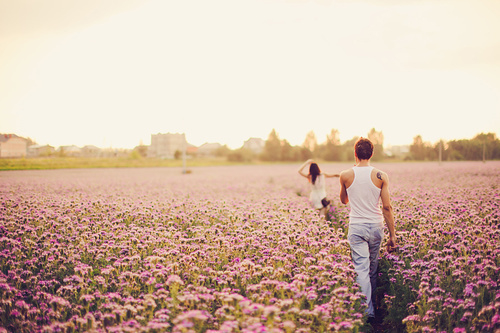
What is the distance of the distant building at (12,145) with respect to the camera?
12902mm

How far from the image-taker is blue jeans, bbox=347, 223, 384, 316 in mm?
4227

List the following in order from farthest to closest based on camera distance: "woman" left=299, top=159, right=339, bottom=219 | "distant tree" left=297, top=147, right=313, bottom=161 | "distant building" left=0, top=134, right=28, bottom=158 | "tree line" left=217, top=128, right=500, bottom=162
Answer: "distant tree" left=297, top=147, right=313, bottom=161 → "tree line" left=217, top=128, right=500, bottom=162 → "distant building" left=0, top=134, right=28, bottom=158 → "woman" left=299, top=159, right=339, bottom=219

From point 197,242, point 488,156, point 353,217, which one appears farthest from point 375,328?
point 488,156

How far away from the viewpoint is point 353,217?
14.9 feet

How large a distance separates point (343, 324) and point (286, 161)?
81362 mm

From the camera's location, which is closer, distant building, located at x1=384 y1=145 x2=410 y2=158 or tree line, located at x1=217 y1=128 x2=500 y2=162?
distant building, located at x1=384 y1=145 x2=410 y2=158

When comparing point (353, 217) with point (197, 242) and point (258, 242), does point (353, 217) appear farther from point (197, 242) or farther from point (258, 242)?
point (197, 242)

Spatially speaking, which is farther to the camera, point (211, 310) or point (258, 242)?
point (258, 242)

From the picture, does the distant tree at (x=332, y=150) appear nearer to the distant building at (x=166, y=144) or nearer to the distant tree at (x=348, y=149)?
the distant tree at (x=348, y=149)

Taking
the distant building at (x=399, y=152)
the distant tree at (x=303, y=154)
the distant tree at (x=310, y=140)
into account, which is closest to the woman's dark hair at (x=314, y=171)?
the distant building at (x=399, y=152)

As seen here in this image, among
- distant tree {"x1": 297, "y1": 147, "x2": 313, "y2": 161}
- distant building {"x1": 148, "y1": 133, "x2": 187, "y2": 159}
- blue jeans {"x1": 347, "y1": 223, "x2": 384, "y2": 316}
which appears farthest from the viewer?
distant building {"x1": 148, "y1": 133, "x2": 187, "y2": 159}

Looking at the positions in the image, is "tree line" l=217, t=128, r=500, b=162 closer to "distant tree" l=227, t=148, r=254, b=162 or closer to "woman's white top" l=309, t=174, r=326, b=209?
"distant tree" l=227, t=148, r=254, b=162

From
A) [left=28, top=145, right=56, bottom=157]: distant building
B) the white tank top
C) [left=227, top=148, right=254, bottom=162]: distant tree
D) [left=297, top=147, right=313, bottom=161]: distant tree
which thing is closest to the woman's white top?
the white tank top

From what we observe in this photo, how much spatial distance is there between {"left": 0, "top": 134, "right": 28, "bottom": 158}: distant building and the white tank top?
14.0 m
